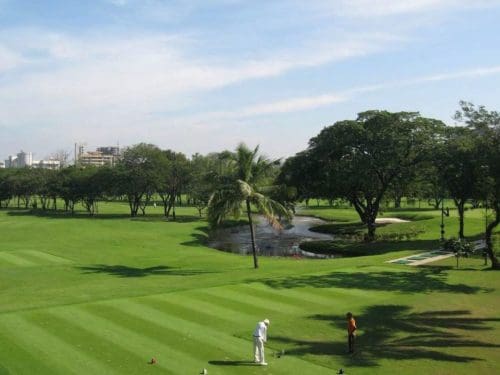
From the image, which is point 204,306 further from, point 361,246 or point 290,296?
point 361,246

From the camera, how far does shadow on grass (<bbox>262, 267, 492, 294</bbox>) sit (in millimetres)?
30016

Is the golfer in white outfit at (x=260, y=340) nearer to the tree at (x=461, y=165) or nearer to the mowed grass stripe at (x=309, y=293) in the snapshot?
the mowed grass stripe at (x=309, y=293)

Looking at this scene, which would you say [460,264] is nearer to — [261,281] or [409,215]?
[261,281]

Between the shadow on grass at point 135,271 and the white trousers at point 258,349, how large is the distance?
18694 millimetres

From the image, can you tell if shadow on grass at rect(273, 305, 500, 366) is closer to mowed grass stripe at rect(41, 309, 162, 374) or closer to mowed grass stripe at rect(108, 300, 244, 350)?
mowed grass stripe at rect(108, 300, 244, 350)

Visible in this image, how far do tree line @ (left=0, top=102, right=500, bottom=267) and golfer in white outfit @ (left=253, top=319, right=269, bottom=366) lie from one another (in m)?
18.2

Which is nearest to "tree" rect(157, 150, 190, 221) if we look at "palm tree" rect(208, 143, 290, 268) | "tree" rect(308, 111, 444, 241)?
"tree" rect(308, 111, 444, 241)

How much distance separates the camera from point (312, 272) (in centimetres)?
3459

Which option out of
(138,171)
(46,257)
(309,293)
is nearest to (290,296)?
(309,293)

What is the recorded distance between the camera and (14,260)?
1654 inches

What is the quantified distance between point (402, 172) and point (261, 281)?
37296 mm

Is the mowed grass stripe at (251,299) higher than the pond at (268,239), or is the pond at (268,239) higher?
the mowed grass stripe at (251,299)

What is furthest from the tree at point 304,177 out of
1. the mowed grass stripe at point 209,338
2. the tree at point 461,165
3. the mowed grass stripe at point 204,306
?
the mowed grass stripe at point 209,338

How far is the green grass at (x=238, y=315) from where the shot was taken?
17.9m
